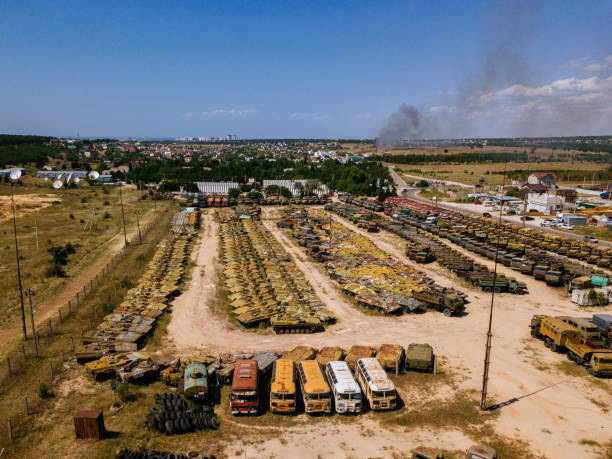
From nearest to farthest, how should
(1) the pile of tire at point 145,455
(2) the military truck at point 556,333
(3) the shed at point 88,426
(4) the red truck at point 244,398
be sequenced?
(1) the pile of tire at point 145,455 → (3) the shed at point 88,426 → (4) the red truck at point 244,398 → (2) the military truck at point 556,333

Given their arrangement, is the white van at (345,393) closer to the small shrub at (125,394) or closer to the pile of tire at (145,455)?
the pile of tire at (145,455)

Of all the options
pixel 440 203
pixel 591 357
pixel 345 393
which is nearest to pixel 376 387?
pixel 345 393

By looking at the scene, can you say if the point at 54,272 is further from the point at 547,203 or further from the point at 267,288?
the point at 547,203

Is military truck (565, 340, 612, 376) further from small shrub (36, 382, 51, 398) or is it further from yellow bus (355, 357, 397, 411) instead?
small shrub (36, 382, 51, 398)

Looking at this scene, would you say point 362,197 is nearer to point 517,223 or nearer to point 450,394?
point 517,223

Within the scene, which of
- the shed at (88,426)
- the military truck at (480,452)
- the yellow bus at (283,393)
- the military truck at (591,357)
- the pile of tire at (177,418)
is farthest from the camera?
the military truck at (591,357)

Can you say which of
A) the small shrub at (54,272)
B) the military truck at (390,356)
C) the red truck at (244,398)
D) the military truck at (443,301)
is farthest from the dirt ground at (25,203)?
the military truck at (390,356)

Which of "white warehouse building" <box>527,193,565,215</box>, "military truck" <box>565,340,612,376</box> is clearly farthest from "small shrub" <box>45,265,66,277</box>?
"white warehouse building" <box>527,193,565,215</box>

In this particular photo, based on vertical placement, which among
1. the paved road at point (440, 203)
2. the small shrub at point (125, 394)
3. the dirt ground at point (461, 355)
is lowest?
the dirt ground at point (461, 355)
